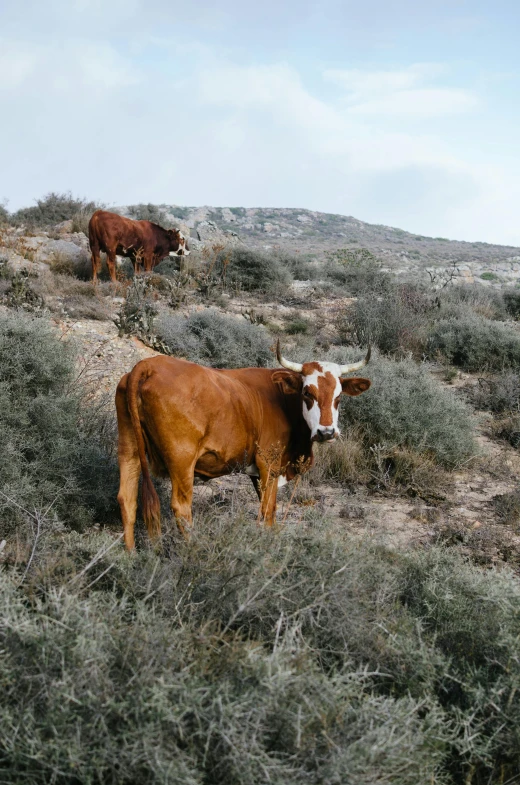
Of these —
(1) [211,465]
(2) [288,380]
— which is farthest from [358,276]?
(1) [211,465]

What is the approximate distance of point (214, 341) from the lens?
1049cm

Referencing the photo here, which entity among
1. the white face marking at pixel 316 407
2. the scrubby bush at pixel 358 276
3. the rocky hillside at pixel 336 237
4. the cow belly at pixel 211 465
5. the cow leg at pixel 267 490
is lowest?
the cow leg at pixel 267 490

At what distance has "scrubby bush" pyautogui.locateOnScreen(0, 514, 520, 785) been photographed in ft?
7.06

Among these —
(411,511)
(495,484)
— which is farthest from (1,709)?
(495,484)

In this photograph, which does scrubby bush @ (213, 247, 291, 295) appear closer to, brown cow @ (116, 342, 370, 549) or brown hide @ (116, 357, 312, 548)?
brown cow @ (116, 342, 370, 549)

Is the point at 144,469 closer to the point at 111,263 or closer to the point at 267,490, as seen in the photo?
the point at 267,490

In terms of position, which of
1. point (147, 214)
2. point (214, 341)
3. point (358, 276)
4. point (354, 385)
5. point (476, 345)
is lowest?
point (214, 341)

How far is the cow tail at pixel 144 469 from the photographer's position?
4.32m

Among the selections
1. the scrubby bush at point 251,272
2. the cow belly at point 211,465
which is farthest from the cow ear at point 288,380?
the scrubby bush at point 251,272

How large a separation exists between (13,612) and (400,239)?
6728cm

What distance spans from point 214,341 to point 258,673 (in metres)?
8.35

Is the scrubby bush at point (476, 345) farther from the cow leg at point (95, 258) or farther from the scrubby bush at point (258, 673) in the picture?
the scrubby bush at point (258, 673)

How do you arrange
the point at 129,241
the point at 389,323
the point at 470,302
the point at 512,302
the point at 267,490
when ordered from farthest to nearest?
1. the point at 512,302
2. the point at 470,302
3. the point at 129,241
4. the point at 389,323
5. the point at 267,490

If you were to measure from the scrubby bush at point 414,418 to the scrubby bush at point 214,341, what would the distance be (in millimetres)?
2767
